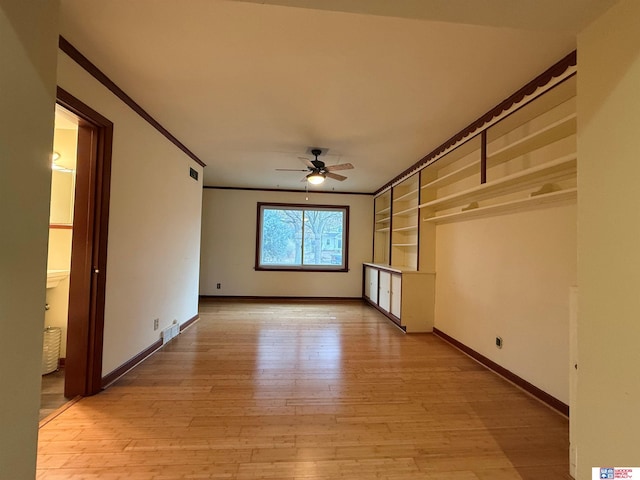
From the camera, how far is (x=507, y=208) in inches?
108

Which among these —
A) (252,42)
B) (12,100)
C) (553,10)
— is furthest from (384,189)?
(12,100)

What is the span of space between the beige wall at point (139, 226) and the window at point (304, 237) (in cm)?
263

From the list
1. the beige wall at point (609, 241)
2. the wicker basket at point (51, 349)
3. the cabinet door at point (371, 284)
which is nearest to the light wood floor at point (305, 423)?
the wicker basket at point (51, 349)

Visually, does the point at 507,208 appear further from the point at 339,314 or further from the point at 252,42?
the point at 339,314

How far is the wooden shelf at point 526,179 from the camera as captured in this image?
1.96m

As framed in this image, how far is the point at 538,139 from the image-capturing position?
2.23 metres

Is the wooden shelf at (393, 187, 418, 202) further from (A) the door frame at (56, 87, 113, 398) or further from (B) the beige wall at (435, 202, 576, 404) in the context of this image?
(A) the door frame at (56, 87, 113, 398)

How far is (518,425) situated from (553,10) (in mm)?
2396

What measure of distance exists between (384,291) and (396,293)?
0.60 m

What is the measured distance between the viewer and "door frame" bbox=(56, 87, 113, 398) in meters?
2.21

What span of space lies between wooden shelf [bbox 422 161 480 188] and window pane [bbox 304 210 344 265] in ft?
9.51

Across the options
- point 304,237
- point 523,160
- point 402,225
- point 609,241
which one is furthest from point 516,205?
point 304,237

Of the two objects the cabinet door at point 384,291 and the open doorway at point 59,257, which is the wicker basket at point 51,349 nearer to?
the open doorway at point 59,257

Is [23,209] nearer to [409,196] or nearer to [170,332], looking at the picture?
[170,332]
